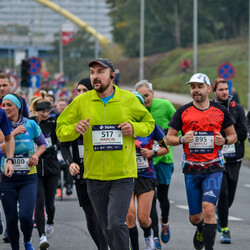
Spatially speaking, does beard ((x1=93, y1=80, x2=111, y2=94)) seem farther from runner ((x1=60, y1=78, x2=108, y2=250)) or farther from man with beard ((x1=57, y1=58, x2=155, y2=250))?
runner ((x1=60, y1=78, x2=108, y2=250))

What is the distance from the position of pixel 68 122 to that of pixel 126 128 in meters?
0.64

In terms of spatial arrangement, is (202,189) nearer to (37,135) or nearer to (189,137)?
(189,137)

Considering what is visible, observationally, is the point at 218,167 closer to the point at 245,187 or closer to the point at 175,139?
the point at 175,139

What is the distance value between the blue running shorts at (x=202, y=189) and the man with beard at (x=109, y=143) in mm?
1554

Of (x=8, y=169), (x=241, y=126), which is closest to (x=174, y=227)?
(x=241, y=126)

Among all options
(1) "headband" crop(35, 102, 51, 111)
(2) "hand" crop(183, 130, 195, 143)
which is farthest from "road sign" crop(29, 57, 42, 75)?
(2) "hand" crop(183, 130, 195, 143)

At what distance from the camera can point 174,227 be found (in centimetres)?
1177

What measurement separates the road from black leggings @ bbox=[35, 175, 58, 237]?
12.7 inches

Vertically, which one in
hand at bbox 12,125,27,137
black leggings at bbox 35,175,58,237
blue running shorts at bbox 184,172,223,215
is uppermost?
hand at bbox 12,125,27,137

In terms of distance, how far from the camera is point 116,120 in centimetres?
725

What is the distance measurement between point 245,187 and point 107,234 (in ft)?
34.2

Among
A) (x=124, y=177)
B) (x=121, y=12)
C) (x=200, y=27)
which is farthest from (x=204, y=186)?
(x=121, y=12)

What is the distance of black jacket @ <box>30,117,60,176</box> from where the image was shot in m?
10.1

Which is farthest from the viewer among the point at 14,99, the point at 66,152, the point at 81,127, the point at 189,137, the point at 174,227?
the point at 174,227
